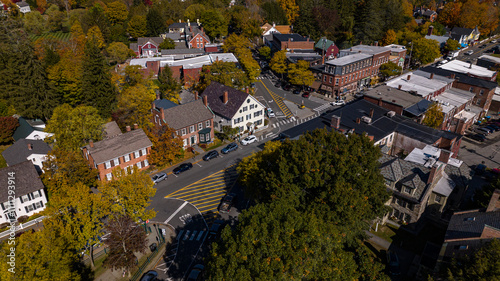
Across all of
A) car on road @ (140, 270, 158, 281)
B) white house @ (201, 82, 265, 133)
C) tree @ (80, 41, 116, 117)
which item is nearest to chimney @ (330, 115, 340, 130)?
white house @ (201, 82, 265, 133)

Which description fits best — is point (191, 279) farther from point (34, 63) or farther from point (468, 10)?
point (468, 10)

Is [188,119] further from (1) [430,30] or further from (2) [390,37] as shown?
(1) [430,30]

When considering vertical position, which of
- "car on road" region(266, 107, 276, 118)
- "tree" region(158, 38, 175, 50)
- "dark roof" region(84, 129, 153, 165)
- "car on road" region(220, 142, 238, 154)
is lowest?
"car on road" region(220, 142, 238, 154)

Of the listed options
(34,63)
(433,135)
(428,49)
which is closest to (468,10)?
(428,49)

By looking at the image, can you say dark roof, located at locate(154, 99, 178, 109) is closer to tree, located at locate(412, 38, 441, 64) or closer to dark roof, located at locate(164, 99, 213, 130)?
dark roof, located at locate(164, 99, 213, 130)

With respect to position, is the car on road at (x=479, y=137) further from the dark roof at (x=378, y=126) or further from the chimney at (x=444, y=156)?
the chimney at (x=444, y=156)
